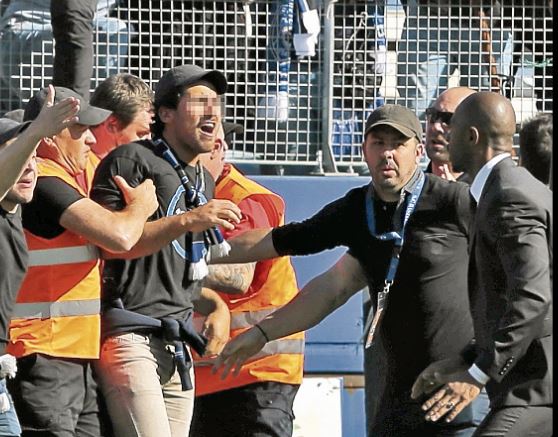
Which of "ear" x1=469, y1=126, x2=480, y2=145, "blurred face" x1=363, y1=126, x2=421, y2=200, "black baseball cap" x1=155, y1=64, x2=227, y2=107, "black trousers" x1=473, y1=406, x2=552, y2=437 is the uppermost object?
"black baseball cap" x1=155, y1=64, x2=227, y2=107

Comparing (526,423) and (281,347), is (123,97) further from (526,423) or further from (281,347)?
(526,423)

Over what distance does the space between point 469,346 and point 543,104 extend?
3637 mm

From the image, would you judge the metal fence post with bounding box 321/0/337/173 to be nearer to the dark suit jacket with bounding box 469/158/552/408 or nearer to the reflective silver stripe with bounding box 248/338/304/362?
the reflective silver stripe with bounding box 248/338/304/362

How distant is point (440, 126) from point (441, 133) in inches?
1.5

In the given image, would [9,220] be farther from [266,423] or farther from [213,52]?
[213,52]

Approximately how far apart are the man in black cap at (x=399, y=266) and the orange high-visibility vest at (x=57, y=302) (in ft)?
2.22

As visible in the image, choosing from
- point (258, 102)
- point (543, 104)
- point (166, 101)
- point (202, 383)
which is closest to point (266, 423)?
point (202, 383)

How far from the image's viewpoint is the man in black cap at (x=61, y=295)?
6371 mm

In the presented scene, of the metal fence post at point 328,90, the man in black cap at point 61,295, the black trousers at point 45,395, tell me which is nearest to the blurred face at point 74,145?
the man in black cap at point 61,295

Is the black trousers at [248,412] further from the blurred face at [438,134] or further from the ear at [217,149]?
the blurred face at [438,134]

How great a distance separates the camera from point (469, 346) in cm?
606

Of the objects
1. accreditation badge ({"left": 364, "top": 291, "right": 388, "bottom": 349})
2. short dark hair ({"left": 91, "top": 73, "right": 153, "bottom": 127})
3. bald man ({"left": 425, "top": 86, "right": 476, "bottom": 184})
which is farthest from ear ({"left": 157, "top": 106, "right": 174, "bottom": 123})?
bald man ({"left": 425, "top": 86, "right": 476, "bottom": 184})

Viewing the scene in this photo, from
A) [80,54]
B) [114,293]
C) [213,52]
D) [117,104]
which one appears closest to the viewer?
[114,293]

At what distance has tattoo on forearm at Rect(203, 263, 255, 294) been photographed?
296 inches
